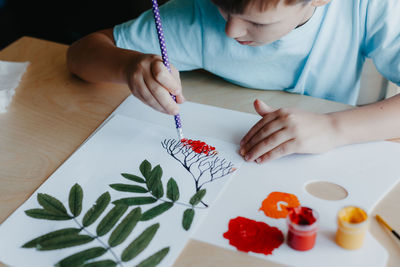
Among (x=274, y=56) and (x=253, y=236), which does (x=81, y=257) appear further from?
(x=274, y=56)

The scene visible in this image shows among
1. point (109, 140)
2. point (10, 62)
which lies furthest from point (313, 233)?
point (10, 62)

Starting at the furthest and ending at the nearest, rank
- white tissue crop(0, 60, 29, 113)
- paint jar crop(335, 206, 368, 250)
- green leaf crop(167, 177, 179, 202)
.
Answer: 1. white tissue crop(0, 60, 29, 113)
2. green leaf crop(167, 177, 179, 202)
3. paint jar crop(335, 206, 368, 250)

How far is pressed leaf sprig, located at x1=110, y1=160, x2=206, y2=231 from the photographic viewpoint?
0.55 meters

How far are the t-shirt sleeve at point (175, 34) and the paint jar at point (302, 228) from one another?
1.47 feet

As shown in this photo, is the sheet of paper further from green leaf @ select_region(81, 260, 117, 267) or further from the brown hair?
the brown hair

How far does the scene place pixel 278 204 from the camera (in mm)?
555

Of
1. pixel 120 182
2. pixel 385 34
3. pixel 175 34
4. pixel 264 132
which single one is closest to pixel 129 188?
pixel 120 182

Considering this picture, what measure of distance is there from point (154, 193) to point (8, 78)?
19.1 inches

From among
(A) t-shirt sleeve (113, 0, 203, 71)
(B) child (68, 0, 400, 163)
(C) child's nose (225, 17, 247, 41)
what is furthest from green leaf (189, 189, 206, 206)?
(A) t-shirt sleeve (113, 0, 203, 71)

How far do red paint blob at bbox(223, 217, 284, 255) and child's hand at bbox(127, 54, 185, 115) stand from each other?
8.8 inches

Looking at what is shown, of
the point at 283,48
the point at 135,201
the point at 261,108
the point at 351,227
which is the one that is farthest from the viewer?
the point at 283,48

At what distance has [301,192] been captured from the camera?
22.6 inches

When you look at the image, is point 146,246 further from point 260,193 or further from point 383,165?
point 383,165

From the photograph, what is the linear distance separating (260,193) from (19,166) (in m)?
0.38
